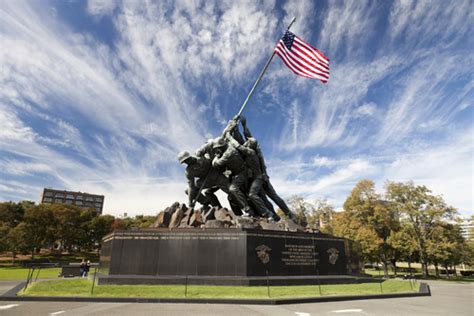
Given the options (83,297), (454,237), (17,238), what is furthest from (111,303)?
(17,238)

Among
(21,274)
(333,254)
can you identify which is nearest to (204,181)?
(333,254)

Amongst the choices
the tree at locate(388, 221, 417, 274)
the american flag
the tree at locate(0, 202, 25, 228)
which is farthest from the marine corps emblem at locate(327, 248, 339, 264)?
the tree at locate(0, 202, 25, 228)

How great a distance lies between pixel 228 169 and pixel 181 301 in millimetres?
9360

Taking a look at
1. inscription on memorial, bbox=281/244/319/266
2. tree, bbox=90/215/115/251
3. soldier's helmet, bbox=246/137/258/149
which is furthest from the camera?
tree, bbox=90/215/115/251

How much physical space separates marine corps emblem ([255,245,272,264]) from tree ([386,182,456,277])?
1236 inches

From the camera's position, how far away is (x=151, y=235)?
48.3 feet

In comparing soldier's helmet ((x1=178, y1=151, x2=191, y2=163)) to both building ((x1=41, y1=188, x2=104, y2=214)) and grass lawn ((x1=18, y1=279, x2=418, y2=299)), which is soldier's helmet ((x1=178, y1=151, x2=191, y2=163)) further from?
building ((x1=41, y1=188, x2=104, y2=214))

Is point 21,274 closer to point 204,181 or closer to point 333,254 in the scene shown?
point 204,181

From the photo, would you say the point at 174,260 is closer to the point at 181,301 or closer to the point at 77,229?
the point at 181,301

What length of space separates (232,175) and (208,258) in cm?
596

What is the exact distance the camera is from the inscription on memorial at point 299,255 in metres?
15.0

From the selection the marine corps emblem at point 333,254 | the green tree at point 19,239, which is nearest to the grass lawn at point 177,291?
the marine corps emblem at point 333,254

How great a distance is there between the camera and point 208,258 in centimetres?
1412

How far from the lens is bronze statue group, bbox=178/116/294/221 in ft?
59.0
